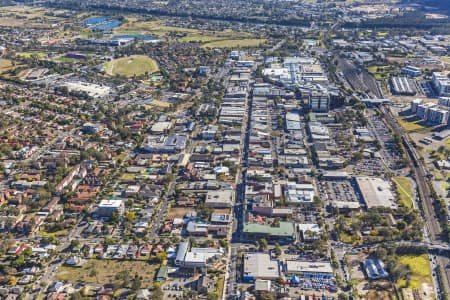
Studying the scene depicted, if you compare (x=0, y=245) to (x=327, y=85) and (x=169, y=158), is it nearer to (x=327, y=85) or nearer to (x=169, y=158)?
(x=169, y=158)

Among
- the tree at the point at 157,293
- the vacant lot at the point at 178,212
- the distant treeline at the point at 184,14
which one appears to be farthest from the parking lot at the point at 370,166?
the distant treeline at the point at 184,14

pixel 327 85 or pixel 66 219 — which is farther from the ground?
pixel 327 85

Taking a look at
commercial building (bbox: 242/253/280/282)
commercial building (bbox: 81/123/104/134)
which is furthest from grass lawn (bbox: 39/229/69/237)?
commercial building (bbox: 81/123/104/134)

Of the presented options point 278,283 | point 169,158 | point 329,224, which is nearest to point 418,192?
point 329,224

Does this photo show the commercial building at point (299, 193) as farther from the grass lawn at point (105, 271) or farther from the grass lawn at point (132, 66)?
the grass lawn at point (132, 66)

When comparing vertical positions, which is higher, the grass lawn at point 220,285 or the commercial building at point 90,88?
the commercial building at point 90,88
